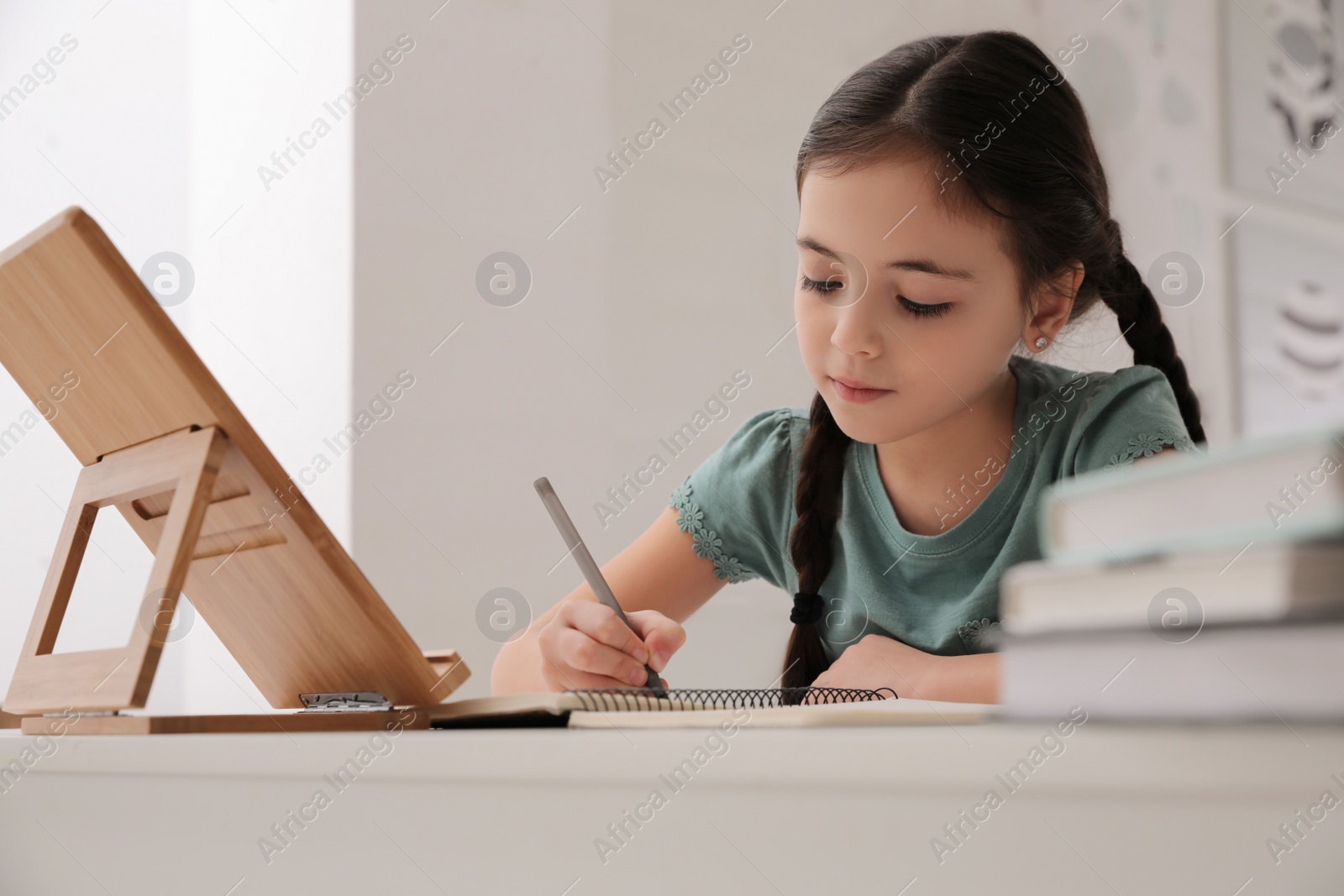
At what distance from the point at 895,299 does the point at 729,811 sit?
2.14 ft

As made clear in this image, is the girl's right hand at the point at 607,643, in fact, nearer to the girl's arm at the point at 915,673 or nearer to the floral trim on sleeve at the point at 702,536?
the girl's arm at the point at 915,673

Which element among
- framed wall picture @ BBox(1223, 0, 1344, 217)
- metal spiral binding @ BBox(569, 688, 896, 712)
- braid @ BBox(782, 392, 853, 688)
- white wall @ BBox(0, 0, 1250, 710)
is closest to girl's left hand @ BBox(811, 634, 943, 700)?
metal spiral binding @ BBox(569, 688, 896, 712)

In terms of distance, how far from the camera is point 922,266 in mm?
880

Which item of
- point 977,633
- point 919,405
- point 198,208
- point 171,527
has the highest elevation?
point 198,208

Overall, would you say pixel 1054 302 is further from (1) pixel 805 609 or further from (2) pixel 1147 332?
(1) pixel 805 609

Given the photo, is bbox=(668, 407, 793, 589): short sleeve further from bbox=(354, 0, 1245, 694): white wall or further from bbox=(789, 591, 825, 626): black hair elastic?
bbox=(354, 0, 1245, 694): white wall

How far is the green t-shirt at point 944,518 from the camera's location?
103 centimetres

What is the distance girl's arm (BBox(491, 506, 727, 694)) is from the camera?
28.6 inches

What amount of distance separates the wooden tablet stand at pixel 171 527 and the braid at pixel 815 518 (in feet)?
1.99

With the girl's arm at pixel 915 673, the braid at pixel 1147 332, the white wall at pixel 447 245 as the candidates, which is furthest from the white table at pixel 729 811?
the white wall at pixel 447 245

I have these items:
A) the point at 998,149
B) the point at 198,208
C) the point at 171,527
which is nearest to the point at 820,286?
the point at 998,149

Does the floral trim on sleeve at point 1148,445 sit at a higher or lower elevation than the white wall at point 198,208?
lower

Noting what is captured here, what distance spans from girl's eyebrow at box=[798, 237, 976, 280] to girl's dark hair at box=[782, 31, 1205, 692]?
0.20ft

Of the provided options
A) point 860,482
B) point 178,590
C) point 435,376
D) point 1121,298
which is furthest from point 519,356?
point 178,590
